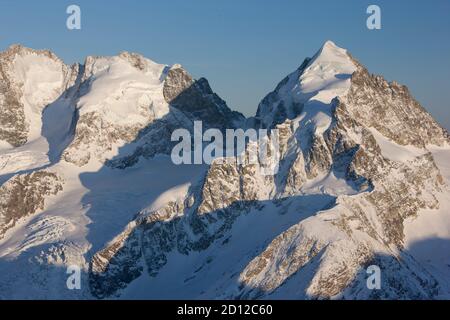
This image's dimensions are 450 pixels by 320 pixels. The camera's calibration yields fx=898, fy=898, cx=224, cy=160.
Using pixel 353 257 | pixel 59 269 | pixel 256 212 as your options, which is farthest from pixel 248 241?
pixel 59 269

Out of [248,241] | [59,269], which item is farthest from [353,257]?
[59,269]

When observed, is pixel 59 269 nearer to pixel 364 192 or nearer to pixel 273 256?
pixel 273 256
